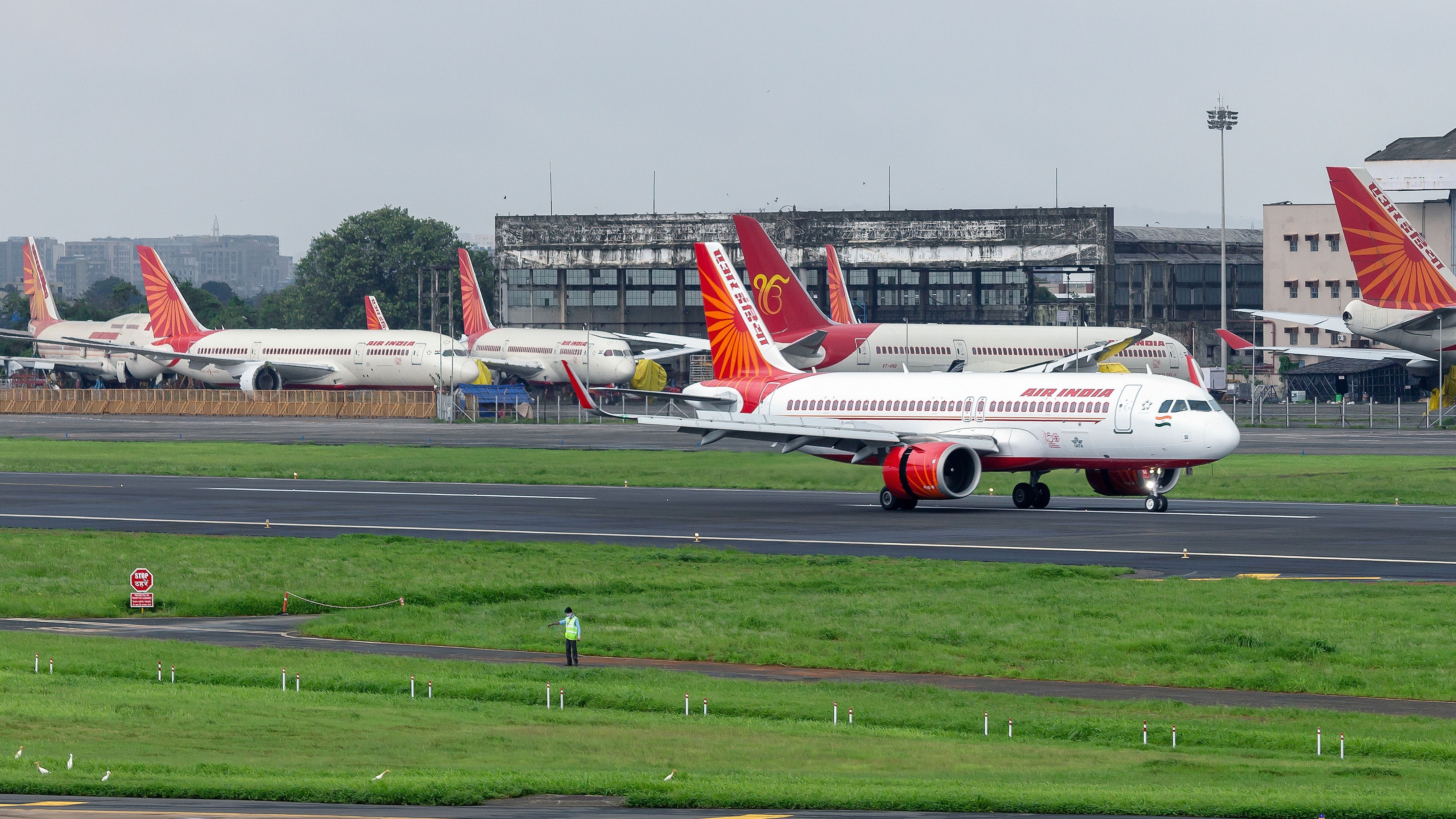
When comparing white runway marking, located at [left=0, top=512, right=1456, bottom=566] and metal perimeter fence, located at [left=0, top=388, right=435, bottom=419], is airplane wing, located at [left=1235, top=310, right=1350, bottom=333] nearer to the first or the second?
white runway marking, located at [left=0, top=512, right=1456, bottom=566]

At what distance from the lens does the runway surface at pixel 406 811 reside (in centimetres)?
1678

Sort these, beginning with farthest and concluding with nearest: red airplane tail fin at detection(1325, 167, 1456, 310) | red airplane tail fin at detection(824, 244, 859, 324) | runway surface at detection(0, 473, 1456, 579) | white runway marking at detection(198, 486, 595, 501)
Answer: red airplane tail fin at detection(824, 244, 859, 324)
red airplane tail fin at detection(1325, 167, 1456, 310)
white runway marking at detection(198, 486, 595, 501)
runway surface at detection(0, 473, 1456, 579)

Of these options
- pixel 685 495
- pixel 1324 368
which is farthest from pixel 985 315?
pixel 685 495

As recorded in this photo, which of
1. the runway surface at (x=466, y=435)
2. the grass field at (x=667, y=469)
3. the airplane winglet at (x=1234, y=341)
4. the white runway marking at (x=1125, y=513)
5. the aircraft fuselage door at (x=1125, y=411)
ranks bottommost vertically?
the white runway marking at (x=1125, y=513)

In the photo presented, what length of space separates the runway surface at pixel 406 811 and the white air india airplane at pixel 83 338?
398 ft

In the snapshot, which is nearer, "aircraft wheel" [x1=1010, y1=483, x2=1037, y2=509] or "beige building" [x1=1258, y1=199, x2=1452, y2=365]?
"aircraft wheel" [x1=1010, y1=483, x2=1037, y2=509]

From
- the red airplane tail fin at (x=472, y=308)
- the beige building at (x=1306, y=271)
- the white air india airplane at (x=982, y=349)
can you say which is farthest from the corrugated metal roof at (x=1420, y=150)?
the red airplane tail fin at (x=472, y=308)

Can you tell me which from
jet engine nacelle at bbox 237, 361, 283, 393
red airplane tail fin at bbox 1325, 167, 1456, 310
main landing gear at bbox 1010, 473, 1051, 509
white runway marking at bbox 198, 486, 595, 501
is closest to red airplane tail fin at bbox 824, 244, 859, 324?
red airplane tail fin at bbox 1325, 167, 1456, 310

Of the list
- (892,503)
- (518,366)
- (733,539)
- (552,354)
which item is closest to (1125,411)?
(892,503)

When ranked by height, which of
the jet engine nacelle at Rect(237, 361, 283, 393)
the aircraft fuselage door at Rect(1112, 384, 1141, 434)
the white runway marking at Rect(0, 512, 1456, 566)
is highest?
the jet engine nacelle at Rect(237, 361, 283, 393)

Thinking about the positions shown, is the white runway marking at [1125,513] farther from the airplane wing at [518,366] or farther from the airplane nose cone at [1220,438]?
the airplane wing at [518,366]

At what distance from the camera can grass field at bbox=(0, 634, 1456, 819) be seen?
18.6 metres

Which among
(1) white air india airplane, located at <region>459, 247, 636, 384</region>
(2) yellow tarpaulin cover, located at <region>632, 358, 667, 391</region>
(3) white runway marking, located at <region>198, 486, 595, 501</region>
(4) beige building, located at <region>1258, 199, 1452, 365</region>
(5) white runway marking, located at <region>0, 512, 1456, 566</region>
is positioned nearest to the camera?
(5) white runway marking, located at <region>0, 512, 1456, 566</region>

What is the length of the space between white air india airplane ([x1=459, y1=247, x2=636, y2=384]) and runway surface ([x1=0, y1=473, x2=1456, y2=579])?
57925 millimetres
